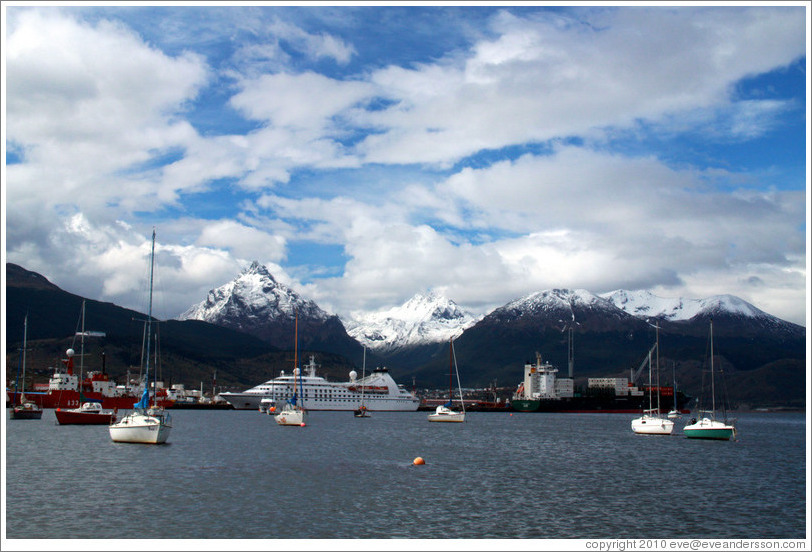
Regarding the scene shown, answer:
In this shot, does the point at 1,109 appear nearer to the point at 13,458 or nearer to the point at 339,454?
the point at 13,458

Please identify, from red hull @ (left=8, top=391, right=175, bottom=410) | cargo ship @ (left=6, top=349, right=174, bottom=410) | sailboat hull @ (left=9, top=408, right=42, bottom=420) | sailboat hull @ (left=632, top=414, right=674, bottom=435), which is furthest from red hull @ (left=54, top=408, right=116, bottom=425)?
sailboat hull @ (left=632, top=414, right=674, bottom=435)

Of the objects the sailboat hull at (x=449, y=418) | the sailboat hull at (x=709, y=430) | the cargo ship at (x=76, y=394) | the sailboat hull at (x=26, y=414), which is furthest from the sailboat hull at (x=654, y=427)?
the cargo ship at (x=76, y=394)

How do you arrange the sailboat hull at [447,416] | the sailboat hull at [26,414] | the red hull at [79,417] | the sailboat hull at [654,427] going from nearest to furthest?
the red hull at [79,417] < the sailboat hull at [654,427] < the sailboat hull at [26,414] < the sailboat hull at [447,416]

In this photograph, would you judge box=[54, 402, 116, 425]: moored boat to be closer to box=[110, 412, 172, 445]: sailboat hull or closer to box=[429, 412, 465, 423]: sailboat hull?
box=[110, 412, 172, 445]: sailboat hull

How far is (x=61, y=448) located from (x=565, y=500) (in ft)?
156

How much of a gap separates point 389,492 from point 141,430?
3415 cm

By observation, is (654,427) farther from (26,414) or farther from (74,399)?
(74,399)

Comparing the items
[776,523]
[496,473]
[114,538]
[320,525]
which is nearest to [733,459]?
[496,473]

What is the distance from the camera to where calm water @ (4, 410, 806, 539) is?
104 ft

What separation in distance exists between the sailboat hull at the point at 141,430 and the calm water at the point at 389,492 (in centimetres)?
125

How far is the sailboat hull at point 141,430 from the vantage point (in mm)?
66000

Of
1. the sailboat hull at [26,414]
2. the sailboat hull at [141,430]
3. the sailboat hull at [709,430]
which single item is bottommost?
the sailboat hull at [26,414]

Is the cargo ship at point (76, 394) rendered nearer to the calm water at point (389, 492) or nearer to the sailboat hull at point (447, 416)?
the sailboat hull at point (447, 416)

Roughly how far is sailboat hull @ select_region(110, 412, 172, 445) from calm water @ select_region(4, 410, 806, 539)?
1.25 m
